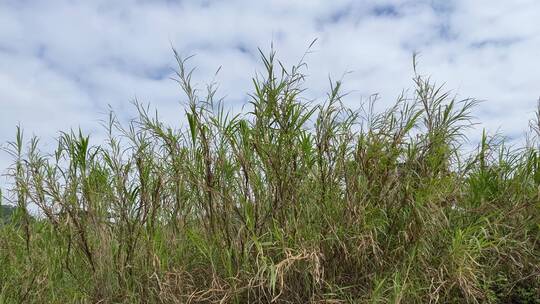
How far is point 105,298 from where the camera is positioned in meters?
3.91

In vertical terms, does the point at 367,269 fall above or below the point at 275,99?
below

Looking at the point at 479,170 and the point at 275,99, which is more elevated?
the point at 275,99

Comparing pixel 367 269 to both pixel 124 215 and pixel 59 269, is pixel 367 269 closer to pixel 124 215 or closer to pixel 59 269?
pixel 124 215

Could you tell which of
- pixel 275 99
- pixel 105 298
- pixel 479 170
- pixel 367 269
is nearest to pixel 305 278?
pixel 367 269

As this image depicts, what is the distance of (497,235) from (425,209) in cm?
74

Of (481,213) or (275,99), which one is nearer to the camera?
(275,99)

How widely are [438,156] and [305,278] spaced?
4.02 ft

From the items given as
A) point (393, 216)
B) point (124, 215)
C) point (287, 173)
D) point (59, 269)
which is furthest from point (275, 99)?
point (59, 269)

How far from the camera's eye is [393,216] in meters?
3.76

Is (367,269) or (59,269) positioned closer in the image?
(367,269)

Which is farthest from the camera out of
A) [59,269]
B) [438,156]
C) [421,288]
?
[59,269]

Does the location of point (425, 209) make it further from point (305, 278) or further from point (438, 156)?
point (305, 278)

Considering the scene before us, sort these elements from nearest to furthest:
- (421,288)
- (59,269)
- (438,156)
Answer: (421,288)
(438,156)
(59,269)

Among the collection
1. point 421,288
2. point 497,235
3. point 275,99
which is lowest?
point 421,288
